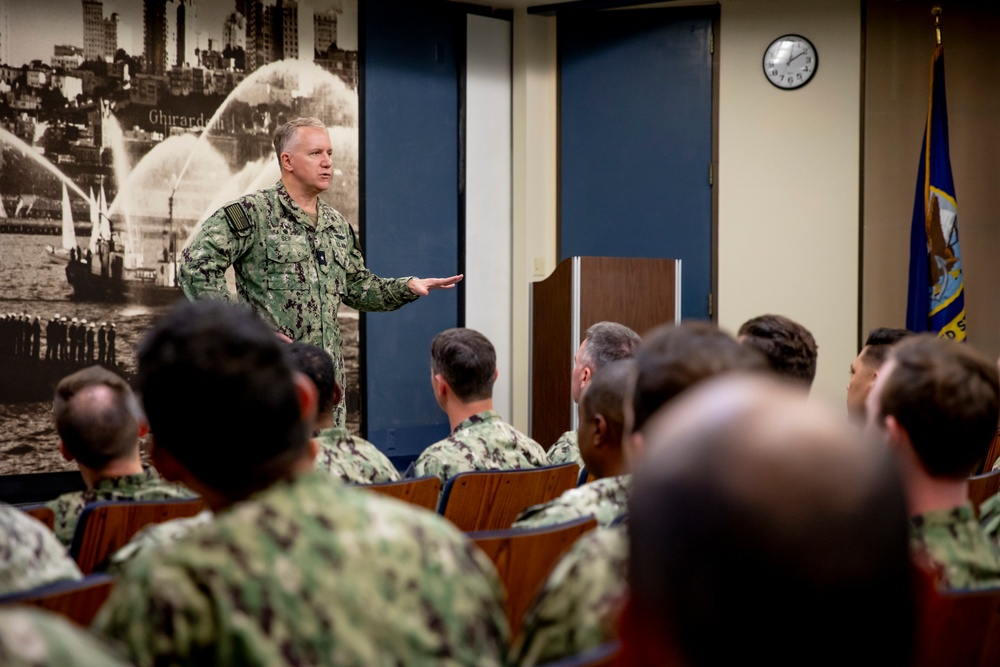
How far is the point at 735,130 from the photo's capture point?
661 cm

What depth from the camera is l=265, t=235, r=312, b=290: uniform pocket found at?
13.8ft

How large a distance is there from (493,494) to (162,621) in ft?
5.20

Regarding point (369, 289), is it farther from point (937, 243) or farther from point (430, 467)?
point (937, 243)

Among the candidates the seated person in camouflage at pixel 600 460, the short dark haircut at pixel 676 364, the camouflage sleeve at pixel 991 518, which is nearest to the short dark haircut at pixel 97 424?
the seated person in camouflage at pixel 600 460

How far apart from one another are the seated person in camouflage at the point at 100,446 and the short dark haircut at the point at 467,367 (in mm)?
1075

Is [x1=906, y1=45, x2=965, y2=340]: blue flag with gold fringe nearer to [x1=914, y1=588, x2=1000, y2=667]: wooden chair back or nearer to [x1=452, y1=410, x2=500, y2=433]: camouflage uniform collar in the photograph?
[x1=452, y1=410, x2=500, y2=433]: camouflage uniform collar

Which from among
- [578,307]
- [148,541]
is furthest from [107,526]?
[578,307]

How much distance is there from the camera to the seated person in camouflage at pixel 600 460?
74.5 inches

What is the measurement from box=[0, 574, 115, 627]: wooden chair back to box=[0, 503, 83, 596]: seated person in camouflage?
0.13 meters

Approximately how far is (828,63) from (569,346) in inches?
96.5

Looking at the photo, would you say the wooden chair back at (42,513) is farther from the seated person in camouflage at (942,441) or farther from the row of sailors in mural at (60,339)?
the row of sailors in mural at (60,339)

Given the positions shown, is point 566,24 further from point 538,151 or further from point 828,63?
point 828,63

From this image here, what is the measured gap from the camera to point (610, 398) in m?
2.07

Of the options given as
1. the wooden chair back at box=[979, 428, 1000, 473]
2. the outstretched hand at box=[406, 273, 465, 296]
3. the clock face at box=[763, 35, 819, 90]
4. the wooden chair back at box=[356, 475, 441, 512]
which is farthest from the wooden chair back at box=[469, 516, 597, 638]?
the clock face at box=[763, 35, 819, 90]
